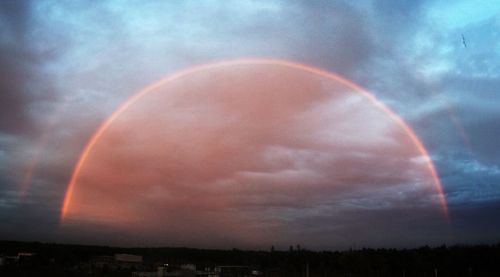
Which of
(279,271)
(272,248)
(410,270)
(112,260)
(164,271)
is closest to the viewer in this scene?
(164,271)

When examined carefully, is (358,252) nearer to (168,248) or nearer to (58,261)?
(58,261)

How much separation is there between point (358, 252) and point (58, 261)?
207ft

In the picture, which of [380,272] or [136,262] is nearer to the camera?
[380,272]

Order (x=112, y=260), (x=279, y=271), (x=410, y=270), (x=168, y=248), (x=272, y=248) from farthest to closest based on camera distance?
(x=168, y=248) → (x=272, y=248) → (x=112, y=260) → (x=279, y=271) → (x=410, y=270)

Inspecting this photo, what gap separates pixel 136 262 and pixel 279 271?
110ft

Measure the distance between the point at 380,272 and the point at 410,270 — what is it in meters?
4.82

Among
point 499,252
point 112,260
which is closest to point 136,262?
point 112,260

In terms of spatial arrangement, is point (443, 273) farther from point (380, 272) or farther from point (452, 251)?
point (452, 251)

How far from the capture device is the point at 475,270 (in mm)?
74500

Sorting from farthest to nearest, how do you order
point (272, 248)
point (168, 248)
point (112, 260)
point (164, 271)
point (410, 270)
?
point (168, 248) → point (272, 248) → point (112, 260) → point (410, 270) → point (164, 271)

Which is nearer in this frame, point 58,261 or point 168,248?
point 58,261

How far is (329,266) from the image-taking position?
90.9 meters

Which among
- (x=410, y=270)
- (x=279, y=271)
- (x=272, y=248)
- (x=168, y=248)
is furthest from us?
(x=168, y=248)

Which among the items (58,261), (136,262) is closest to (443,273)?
(136,262)
